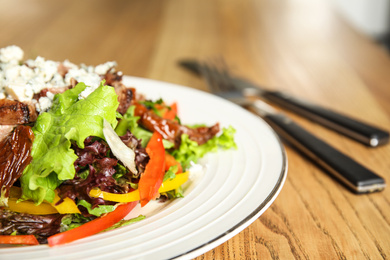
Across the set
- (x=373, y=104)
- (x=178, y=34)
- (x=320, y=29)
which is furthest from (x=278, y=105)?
(x=320, y=29)

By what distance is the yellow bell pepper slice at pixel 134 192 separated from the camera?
5.88 feet

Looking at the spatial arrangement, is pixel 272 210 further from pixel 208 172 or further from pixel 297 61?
pixel 297 61

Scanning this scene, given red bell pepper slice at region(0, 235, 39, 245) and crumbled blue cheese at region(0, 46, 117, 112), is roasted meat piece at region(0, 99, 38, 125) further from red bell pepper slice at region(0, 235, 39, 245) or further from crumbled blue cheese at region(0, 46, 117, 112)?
red bell pepper slice at region(0, 235, 39, 245)

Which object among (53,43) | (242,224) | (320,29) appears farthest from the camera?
(320,29)

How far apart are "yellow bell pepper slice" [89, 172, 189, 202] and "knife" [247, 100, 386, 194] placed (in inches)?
30.5

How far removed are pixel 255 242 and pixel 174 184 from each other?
1.44ft

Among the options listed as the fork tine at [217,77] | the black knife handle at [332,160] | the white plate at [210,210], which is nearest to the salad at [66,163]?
the white plate at [210,210]

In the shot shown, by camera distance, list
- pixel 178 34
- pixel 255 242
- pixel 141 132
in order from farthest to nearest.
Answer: pixel 178 34, pixel 141 132, pixel 255 242

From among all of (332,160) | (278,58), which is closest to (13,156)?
(332,160)

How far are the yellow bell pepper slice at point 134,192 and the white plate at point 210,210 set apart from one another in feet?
0.18

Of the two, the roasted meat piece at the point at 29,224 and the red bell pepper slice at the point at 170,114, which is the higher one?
the red bell pepper slice at the point at 170,114

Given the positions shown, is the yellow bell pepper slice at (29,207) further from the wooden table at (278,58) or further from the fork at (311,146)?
the fork at (311,146)

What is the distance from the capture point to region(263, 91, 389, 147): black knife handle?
2.64m

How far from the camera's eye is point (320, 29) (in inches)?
211
